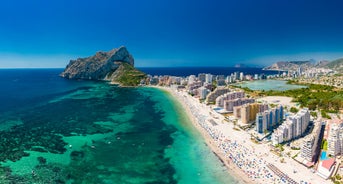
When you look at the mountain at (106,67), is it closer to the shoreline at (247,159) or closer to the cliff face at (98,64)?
the cliff face at (98,64)

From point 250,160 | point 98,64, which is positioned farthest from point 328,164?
point 98,64

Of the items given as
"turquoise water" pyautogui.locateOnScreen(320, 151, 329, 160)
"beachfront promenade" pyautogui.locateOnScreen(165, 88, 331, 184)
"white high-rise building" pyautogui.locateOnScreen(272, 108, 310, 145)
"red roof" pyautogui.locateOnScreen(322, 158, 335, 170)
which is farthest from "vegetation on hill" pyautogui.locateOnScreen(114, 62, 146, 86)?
"red roof" pyautogui.locateOnScreen(322, 158, 335, 170)

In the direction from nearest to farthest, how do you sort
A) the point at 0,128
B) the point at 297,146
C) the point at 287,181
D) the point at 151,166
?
the point at 287,181 → the point at 151,166 → the point at 297,146 → the point at 0,128

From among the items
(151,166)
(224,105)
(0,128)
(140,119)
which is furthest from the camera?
(224,105)

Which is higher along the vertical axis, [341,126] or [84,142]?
[341,126]

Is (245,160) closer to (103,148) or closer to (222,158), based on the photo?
(222,158)

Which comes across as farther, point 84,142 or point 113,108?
point 113,108

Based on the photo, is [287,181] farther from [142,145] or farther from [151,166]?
[142,145]

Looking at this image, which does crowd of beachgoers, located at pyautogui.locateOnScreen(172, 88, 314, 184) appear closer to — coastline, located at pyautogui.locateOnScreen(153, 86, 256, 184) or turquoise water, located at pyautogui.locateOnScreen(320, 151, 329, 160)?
coastline, located at pyautogui.locateOnScreen(153, 86, 256, 184)

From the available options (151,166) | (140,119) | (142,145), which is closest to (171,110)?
(140,119)
